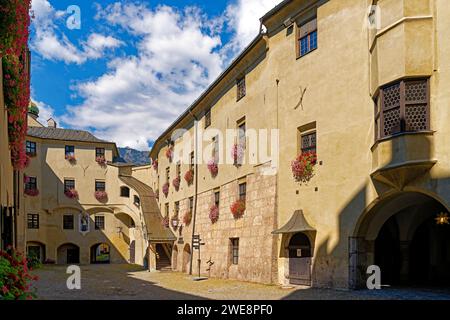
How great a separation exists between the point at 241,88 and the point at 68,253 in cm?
2732

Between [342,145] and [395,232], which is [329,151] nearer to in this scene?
[342,145]

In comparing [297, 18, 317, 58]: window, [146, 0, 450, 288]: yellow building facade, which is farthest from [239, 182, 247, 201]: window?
[297, 18, 317, 58]: window

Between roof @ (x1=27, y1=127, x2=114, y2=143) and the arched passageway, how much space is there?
32.0 meters

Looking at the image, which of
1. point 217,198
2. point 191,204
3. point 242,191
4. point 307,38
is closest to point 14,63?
point 307,38

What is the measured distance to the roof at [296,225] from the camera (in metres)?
15.5

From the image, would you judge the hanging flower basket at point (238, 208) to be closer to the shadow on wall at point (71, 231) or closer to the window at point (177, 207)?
the window at point (177, 207)

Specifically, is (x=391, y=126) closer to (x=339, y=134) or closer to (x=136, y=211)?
(x=339, y=134)

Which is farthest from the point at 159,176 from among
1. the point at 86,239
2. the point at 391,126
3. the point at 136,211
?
the point at 391,126

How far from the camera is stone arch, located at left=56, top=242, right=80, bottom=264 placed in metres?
39.1

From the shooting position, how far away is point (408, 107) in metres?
12.2

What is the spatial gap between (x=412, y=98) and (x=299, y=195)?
589 centimetres

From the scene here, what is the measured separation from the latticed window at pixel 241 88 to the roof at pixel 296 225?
→ 8250mm

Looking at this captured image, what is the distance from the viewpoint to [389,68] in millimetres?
12617

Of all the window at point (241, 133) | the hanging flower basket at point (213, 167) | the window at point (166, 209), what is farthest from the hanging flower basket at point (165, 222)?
the window at point (241, 133)
